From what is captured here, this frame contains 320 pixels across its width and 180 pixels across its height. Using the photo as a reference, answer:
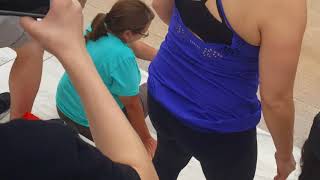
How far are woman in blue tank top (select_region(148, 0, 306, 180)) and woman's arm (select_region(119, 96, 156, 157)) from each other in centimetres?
29

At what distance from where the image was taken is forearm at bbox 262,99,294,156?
3.55ft

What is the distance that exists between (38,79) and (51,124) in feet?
3.88

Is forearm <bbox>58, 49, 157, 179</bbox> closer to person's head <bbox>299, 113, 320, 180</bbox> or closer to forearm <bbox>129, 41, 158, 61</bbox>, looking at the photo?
person's head <bbox>299, 113, 320, 180</bbox>

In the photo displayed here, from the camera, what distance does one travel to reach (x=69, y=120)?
1742 millimetres

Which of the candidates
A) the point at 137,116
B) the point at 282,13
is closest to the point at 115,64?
the point at 137,116

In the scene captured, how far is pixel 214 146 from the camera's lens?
123cm

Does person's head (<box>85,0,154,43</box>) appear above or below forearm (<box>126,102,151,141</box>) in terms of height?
above

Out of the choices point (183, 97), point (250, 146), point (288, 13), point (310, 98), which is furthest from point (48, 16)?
point (310, 98)

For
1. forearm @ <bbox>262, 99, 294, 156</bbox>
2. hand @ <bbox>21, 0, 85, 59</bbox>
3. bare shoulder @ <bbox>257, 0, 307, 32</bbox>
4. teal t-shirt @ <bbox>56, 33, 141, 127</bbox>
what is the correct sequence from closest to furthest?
hand @ <bbox>21, 0, 85, 59</bbox>, bare shoulder @ <bbox>257, 0, 307, 32</bbox>, forearm @ <bbox>262, 99, 294, 156</bbox>, teal t-shirt @ <bbox>56, 33, 141, 127</bbox>

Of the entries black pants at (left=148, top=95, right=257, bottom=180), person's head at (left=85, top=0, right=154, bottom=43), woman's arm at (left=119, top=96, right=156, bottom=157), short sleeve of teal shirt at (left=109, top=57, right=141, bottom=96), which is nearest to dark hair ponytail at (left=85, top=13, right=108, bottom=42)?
person's head at (left=85, top=0, right=154, bottom=43)

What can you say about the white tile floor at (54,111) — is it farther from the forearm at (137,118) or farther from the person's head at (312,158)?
the person's head at (312,158)

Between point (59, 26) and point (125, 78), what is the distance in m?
0.94

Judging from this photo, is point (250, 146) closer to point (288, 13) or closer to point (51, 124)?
point (288, 13)

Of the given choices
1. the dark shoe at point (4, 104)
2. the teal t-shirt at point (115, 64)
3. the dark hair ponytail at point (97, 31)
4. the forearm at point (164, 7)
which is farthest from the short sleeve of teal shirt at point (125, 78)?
the dark shoe at point (4, 104)
